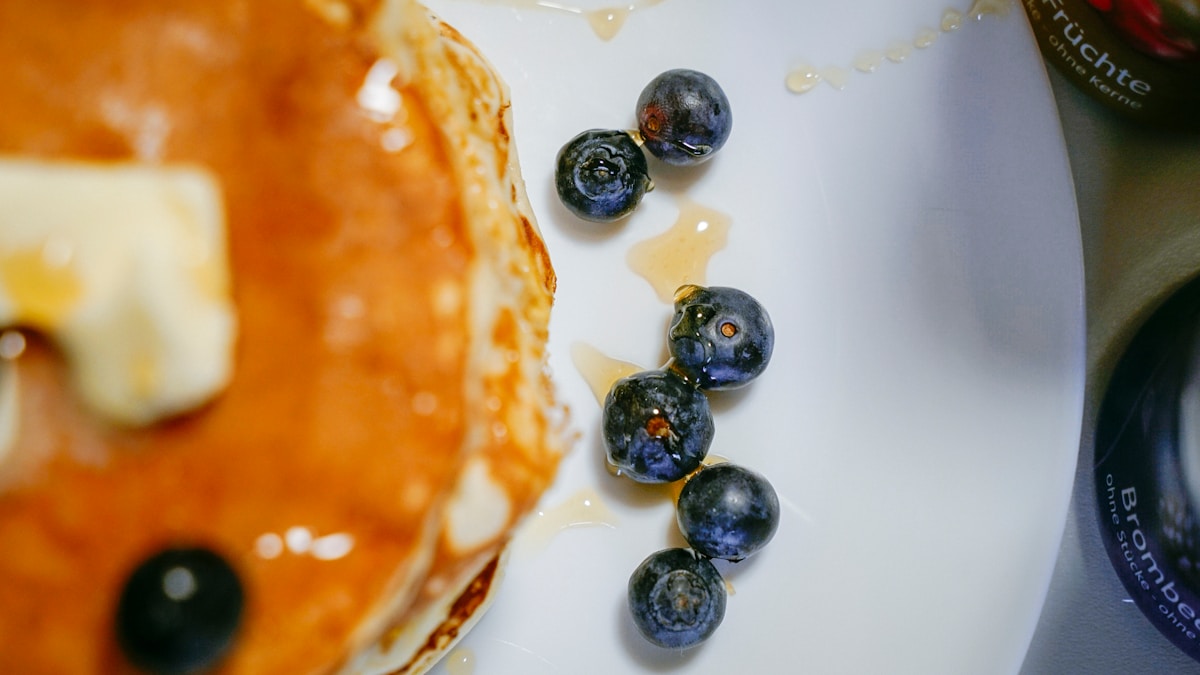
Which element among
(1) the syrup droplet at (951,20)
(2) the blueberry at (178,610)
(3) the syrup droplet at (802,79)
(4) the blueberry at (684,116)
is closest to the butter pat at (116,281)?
(2) the blueberry at (178,610)

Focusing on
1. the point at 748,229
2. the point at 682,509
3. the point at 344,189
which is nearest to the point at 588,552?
the point at 682,509

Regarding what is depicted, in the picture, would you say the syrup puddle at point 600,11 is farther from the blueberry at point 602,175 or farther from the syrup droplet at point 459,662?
the syrup droplet at point 459,662

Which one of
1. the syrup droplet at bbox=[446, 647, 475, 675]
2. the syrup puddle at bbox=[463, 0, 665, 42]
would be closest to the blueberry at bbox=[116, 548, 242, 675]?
the syrup droplet at bbox=[446, 647, 475, 675]

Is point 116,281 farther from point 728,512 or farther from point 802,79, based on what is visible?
point 802,79

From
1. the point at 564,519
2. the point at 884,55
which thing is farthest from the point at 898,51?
the point at 564,519

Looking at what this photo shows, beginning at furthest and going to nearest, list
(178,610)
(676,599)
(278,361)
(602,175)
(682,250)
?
(682,250) → (602,175) → (676,599) → (278,361) → (178,610)

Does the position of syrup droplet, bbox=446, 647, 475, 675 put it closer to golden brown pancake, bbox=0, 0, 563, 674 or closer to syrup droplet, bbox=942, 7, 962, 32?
golden brown pancake, bbox=0, 0, 563, 674
